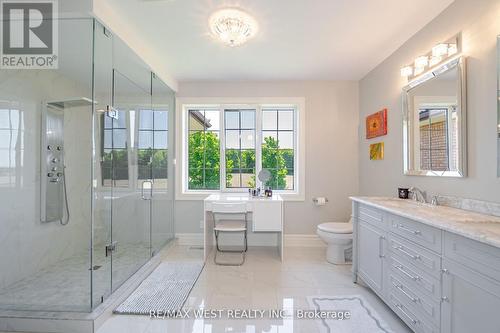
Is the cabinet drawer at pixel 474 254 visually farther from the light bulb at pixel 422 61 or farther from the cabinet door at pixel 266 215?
the cabinet door at pixel 266 215

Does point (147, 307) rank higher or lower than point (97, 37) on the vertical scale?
lower

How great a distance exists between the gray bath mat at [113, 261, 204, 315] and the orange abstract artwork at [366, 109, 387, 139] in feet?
8.74

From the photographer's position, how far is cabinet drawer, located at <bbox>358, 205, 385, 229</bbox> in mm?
2165

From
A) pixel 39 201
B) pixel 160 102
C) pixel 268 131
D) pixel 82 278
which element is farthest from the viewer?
pixel 268 131

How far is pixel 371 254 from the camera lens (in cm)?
231

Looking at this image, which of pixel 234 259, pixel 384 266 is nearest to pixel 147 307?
pixel 234 259

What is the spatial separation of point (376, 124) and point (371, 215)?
4.59ft

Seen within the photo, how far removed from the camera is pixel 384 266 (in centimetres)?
209

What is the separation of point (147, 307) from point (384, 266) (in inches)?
77.3

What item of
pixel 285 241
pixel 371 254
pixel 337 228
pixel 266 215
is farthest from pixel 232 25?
pixel 285 241

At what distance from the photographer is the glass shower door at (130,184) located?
268 centimetres

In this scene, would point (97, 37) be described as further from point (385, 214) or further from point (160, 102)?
point (385, 214)

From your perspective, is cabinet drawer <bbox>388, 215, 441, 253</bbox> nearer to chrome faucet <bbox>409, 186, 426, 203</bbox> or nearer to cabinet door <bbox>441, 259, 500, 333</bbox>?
cabinet door <bbox>441, 259, 500, 333</bbox>

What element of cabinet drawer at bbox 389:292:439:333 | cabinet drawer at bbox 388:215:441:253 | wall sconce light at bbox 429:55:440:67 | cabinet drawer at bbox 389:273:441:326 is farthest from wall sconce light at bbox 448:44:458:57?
cabinet drawer at bbox 389:292:439:333
